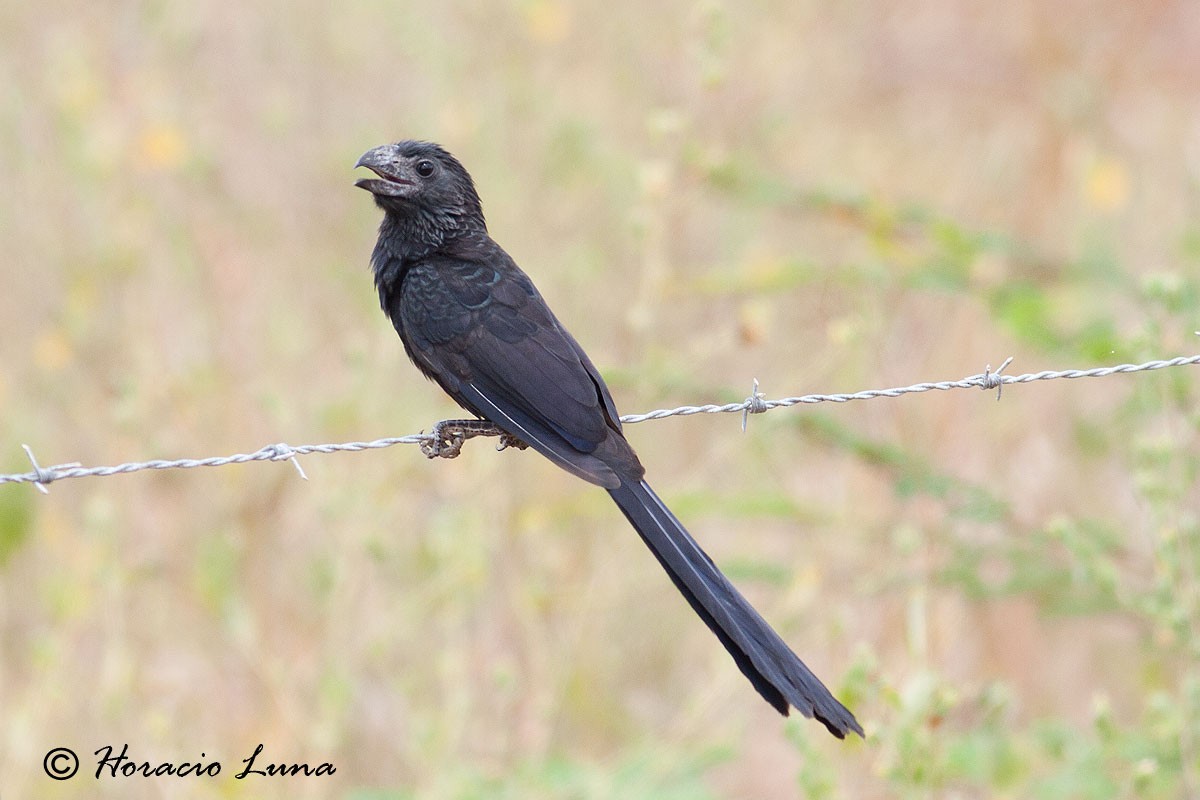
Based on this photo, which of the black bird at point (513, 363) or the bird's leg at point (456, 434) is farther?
the bird's leg at point (456, 434)

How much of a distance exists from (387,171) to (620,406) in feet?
5.99

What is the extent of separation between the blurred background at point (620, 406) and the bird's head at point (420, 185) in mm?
526

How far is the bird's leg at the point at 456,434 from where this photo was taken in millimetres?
3949

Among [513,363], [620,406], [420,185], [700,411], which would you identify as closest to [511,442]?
[513,363]

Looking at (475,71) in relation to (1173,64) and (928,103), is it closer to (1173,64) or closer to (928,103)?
(928,103)

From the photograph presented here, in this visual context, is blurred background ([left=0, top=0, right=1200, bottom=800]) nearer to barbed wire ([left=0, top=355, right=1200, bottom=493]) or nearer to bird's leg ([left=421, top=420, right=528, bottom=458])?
barbed wire ([left=0, top=355, right=1200, bottom=493])

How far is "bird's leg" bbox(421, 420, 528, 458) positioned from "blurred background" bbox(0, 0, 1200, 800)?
2.03ft

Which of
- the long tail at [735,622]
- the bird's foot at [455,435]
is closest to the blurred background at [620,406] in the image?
the long tail at [735,622]

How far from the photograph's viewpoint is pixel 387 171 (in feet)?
14.1

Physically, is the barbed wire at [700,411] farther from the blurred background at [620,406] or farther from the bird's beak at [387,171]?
the bird's beak at [387,171]

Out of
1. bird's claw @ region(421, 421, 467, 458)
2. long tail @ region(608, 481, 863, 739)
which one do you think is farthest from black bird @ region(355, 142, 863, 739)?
bird's claw @ region(421, 421, 467, 458)

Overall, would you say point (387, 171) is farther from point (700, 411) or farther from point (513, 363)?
point (700, 411)

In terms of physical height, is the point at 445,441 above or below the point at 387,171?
below

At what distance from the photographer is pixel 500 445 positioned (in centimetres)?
421
